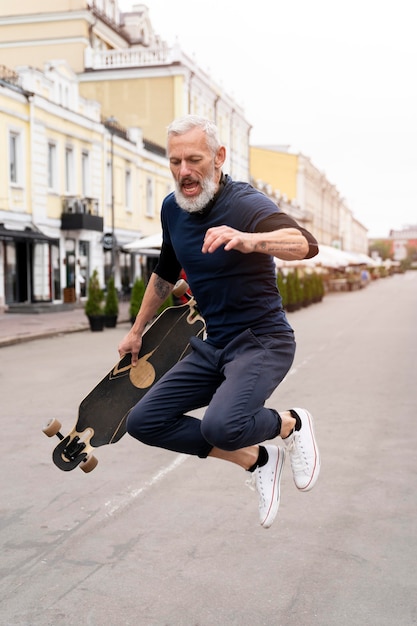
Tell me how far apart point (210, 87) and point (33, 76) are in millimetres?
22448

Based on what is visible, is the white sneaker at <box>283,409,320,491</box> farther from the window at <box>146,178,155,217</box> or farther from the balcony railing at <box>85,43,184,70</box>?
the balcony railing at <box>85,43,184,70</box>

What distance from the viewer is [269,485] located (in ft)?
Result: 13.1

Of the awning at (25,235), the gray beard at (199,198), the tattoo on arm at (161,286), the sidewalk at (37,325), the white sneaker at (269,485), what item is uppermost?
the awning at (25,235)

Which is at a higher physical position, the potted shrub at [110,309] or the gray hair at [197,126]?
the gray hair at [197,126]

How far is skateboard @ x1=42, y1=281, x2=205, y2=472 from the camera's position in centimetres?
426

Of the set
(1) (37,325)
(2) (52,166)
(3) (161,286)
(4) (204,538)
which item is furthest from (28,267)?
(4) (204,538)

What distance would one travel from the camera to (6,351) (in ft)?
51.0

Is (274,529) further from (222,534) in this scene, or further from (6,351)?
(6,351)

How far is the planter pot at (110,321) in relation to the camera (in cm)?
2107

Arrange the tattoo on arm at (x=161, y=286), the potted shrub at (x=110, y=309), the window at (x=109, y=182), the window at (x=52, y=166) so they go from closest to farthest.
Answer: the tattoo on arm at (x=161, y=286) → the potted shrub at (x=110, y=309) → the window at (x=52, y=166) → the window at (x=109, y=182)

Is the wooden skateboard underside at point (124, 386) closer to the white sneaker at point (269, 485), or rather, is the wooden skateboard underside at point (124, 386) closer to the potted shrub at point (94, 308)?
the white sneaker at point (269, 485)

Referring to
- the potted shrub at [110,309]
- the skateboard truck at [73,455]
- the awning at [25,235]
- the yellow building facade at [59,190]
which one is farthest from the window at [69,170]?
the skateboard truck at [73,455]

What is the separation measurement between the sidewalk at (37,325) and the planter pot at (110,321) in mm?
543

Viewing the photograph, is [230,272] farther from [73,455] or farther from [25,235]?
[25,235]
